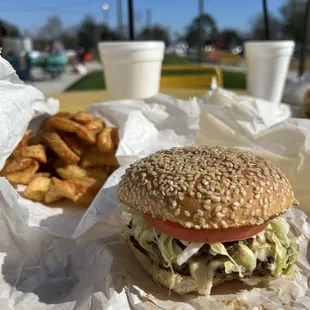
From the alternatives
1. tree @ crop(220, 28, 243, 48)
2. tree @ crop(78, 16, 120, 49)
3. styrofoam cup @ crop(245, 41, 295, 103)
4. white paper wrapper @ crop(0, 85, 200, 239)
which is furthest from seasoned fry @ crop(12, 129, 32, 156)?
tree @ crop(220, 28, 243, 48)

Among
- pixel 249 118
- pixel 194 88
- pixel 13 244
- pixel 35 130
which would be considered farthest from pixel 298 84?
pixel 13 244

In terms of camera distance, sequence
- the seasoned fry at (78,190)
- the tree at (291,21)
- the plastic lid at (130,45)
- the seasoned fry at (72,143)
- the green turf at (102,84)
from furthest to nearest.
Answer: the tree at (291,21) → the green turf at (102,84) → the plastic lid at (130,45) → the seasoned fry at (72,143) → the seasoned fry at (78,190)

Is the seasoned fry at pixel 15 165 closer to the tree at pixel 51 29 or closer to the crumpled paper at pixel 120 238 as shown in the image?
the crumpled paper at pixel 120 238

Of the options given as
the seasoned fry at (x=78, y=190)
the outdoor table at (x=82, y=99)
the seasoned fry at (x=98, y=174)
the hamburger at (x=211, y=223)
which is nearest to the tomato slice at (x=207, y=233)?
the hamburger at (x=211, y=223)

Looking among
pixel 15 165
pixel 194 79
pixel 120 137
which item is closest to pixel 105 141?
pixel 120 137

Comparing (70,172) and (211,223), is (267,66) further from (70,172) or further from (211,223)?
(211,223)
